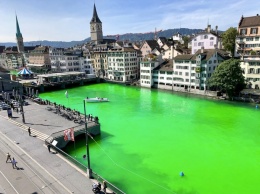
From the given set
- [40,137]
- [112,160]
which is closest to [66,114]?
[40,137]

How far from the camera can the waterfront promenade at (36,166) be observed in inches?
814

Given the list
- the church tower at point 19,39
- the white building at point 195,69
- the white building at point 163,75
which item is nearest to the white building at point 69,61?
the white building at point 163,75

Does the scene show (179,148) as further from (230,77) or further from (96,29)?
(96,29)

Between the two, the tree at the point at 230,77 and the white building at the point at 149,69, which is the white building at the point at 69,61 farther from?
the tree at the point at 230,77

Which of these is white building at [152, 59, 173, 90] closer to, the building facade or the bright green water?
the bright green water

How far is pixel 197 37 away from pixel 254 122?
5500 centimetres

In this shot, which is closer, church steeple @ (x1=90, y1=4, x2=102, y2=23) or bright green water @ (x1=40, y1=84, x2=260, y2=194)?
bright green water @ (x1=40, y1=84, x2=260, y2=194)

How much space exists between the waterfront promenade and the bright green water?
175 inches

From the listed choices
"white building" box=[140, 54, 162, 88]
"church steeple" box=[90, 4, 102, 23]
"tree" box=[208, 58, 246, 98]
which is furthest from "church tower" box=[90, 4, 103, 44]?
"tree" box=[208, 58, 246, 98]

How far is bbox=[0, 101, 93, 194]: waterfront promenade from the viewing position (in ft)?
67.8

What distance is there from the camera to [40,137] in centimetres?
3225

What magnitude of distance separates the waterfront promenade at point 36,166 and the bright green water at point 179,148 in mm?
4439

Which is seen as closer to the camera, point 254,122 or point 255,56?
point 254,122

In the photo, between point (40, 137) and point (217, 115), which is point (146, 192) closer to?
point (40, 137)
